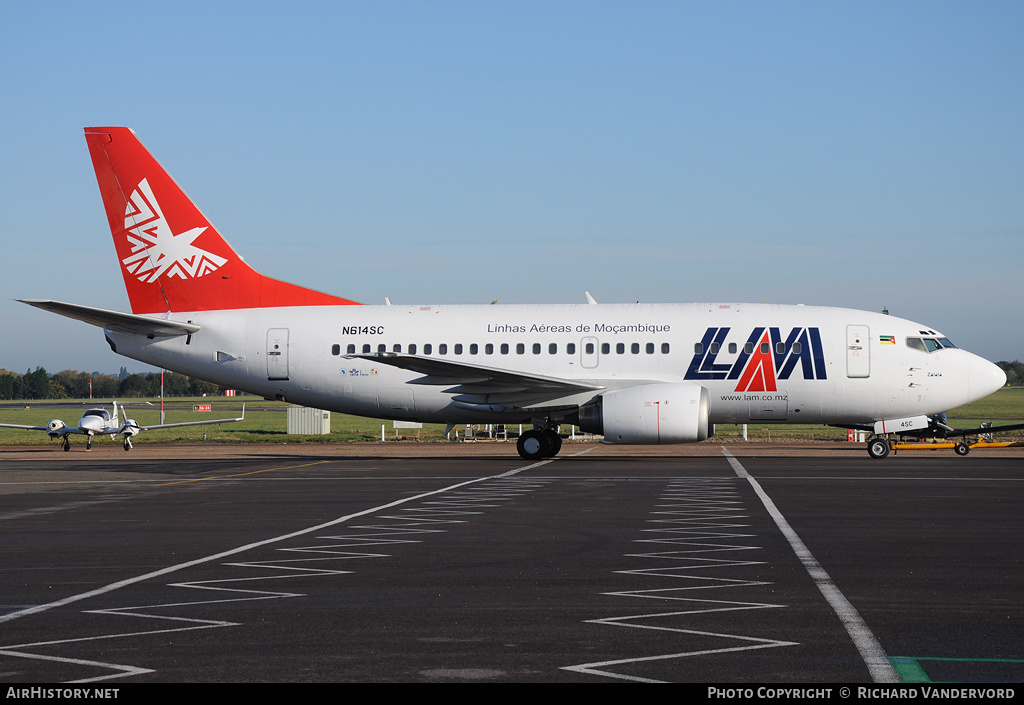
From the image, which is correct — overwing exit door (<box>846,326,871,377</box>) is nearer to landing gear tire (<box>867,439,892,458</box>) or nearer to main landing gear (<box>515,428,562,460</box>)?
landing gear tire (<box>867,439,892,458</box>)

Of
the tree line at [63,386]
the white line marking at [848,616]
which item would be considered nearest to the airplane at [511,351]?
the white line marking at [848,616]

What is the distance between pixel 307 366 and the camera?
94.1ft

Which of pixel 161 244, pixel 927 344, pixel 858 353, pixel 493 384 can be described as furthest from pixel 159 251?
pixel 927 344

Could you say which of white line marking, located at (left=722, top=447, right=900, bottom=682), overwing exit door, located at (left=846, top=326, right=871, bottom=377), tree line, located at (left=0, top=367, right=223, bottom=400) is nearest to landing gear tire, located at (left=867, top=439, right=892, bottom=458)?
overwing exit door, located at (left=846, top=326, right=871, bottom=377)

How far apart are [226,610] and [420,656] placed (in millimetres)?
2208

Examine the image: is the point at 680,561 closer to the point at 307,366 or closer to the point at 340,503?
the point at 340,503

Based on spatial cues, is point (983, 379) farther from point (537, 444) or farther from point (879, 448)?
point (537, 444)

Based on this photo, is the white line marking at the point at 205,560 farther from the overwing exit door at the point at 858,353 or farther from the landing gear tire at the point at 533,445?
the overwing exit door at the point at 858,353

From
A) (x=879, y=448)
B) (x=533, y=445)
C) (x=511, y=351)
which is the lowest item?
(x=879, y=448)

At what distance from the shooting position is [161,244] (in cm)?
2936

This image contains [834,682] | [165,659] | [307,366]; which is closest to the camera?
[834,682]

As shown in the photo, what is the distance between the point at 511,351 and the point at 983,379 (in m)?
12.4

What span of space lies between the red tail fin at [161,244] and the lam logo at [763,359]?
10945mm

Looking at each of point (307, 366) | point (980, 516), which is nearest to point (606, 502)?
point (980, 516)
